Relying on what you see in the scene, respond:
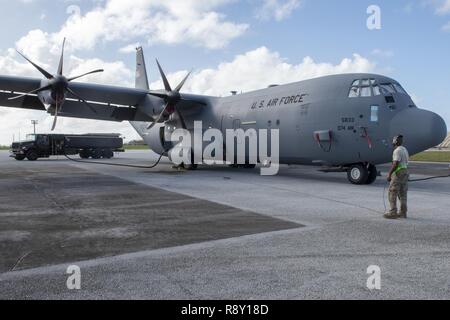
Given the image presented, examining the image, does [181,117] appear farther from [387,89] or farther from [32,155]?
[32,155]

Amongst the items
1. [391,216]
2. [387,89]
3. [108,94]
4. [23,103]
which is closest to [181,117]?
[108,94]

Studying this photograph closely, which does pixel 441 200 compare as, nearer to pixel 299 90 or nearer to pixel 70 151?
pixel 299 90

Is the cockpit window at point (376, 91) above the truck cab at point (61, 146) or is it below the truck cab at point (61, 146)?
above

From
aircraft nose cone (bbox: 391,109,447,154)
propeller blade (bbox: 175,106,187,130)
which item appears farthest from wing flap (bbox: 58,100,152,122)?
aircraft nose cone (bbox: 391,109,447,154)

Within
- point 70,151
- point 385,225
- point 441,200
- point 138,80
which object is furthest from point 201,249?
point 70,151

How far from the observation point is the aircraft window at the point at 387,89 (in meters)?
14.5

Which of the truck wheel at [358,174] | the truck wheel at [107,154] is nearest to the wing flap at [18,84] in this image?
the truck wheel at [358,174]

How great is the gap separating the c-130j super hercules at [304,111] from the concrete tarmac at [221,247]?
3192 millimetres

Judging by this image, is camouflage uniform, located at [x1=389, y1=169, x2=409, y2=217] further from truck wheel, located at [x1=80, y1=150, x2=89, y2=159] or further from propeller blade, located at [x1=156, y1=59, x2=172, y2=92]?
truck wheel, located at [x1=80, y1=150, x2=89, y2=159]

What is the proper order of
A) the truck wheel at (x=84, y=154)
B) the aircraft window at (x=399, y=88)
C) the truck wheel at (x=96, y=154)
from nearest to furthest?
the aircraft window at (x=399, y=88), the truck wheel at (x=84, y=154), the truck wheel at (x=96, y=154)

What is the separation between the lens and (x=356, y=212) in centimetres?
938

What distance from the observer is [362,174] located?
1528 centimetres

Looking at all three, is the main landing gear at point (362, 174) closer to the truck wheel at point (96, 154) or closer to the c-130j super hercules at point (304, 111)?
the c-130j super hercules at point (304, 111)

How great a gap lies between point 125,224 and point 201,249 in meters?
2.48
